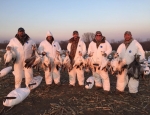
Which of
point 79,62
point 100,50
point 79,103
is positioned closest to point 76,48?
point 79,62

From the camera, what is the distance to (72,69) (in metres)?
9.17

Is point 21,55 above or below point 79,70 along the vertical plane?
above

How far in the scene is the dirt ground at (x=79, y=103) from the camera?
6746 mm

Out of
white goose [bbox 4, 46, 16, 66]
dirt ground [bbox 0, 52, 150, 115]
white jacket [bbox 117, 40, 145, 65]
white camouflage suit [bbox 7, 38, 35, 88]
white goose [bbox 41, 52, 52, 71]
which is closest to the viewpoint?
dirt ground [bbox 0, 52, 150, 115]

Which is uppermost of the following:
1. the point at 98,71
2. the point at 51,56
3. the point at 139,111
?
the point at 51,56

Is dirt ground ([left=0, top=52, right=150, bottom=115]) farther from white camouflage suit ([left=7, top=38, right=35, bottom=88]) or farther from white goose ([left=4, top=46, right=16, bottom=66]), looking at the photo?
white goose ([left=4, top=46, right=16, bottom=66])

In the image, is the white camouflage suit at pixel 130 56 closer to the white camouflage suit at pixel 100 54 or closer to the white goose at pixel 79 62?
the white camouflage suit at pixel 100 54

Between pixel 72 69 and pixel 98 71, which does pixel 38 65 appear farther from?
pixel 98 71

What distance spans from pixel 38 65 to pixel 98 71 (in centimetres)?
237

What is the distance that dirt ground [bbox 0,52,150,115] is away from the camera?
22.1 feet

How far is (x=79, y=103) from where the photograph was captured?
7496mm

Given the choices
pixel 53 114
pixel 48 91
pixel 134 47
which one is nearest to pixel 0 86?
pixel 48 91

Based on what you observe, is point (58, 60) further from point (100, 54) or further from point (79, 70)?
point (100, 54)

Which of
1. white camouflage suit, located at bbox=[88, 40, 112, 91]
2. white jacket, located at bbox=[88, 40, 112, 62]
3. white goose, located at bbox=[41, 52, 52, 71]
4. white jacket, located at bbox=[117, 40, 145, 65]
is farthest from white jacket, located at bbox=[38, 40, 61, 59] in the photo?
white jacket, located at bbox=[117, 40, 145, 65]
